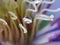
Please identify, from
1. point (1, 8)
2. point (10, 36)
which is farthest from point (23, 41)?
point (1, 8)

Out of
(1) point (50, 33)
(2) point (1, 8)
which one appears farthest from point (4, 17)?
(1) point (50, 33)

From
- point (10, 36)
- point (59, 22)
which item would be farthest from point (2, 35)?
point (59, 22)

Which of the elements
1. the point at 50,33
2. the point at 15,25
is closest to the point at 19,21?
the point at 15,25

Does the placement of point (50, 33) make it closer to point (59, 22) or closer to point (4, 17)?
point (59, 22)

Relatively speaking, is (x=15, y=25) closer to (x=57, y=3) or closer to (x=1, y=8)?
(x=1, y=8)

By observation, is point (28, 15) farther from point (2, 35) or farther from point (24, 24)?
point (2, 35)

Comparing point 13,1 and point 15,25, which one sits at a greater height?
point 13,1
